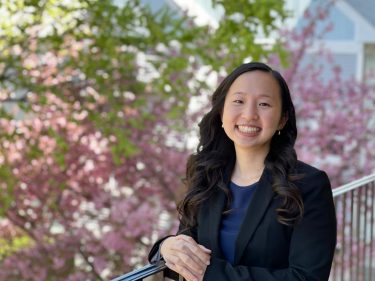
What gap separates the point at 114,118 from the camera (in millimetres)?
6922

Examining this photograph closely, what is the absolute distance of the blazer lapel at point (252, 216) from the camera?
192 cm

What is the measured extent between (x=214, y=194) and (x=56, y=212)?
6000 mm

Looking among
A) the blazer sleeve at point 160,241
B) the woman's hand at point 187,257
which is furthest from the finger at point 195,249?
the blazer sleeve at point 160,241

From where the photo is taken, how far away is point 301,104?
9008 millimetres

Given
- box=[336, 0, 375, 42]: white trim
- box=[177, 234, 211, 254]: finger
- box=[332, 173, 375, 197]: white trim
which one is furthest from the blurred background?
box=[177, 234, 211, 254]: finger

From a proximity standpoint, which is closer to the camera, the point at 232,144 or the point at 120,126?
the point at 232,144

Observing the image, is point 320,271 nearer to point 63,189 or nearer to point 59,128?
point 63,189

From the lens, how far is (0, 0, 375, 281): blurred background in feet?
21.2

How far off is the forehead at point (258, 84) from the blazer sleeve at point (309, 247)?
0.23 m

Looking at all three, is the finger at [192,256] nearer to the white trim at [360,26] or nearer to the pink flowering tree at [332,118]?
the pink flowering tree at [332,118]

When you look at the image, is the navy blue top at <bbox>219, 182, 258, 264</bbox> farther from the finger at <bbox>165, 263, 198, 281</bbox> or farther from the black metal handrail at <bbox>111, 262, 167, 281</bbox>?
the black metal handrail at <bbox>111, 262, 167, 281</bbox>

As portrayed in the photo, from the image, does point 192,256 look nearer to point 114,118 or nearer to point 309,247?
point 309,247

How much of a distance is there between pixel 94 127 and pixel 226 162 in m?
5.49

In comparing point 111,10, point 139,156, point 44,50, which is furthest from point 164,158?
point 111,10
